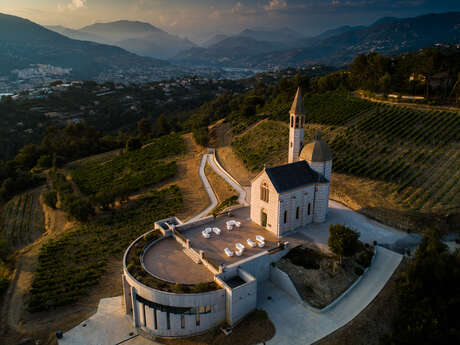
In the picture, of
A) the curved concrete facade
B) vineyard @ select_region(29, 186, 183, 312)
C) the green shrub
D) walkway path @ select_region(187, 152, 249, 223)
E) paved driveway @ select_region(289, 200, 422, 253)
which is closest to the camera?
the curved concrete facade

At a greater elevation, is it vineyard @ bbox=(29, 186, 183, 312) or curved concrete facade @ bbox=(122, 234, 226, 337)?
curved concrete facade @ bbox=(122, 234, 226, 337)

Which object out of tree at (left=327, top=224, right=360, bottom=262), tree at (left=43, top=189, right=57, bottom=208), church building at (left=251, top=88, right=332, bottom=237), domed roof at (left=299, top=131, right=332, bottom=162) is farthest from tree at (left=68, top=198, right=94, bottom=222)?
tree at (left=327, top=224, right=360, bottom=262)

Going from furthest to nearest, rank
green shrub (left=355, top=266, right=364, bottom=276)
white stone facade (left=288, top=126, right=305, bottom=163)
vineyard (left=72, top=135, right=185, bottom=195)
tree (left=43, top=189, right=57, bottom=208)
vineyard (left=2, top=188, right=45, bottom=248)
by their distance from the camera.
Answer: vineyard (left=72, top=135, right=185, bottom=195), tree (left=43, top=189, right=57, bottom=208), vineyard (left=2, top=188, right=45, bottom=248), white stone facade (left=288, top=126, right=305, bottom=163), green shrub (left=355, top=266, right=364, bottom=276)

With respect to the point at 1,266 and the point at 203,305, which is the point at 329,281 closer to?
the point at 203,305

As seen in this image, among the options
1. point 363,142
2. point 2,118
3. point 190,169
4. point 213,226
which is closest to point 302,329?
point 213,226

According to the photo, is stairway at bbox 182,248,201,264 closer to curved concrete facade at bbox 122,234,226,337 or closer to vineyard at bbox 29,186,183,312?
curved concrete facade at bbox 122,234,226,337

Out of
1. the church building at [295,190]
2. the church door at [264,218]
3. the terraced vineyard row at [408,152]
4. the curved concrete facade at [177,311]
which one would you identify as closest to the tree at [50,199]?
the curved concrete facade at [177,311]

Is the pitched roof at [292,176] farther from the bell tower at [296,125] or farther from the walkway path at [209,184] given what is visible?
the walkway path at [209,184]

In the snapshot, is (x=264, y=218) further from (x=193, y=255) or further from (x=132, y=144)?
(x=132, y=144)

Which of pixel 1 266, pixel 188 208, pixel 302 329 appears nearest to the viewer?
pixel 302 329
